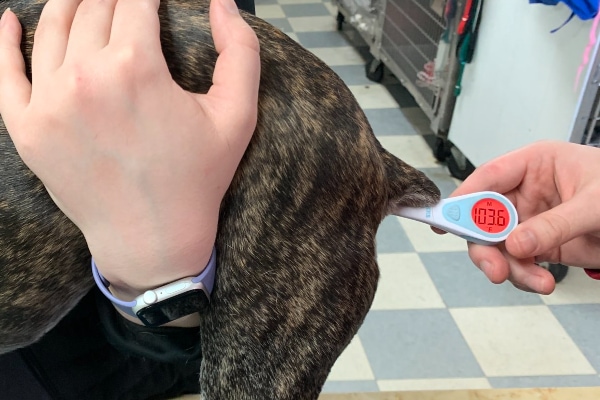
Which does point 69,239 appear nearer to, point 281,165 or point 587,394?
point 281,165

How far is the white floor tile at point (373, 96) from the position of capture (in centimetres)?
322

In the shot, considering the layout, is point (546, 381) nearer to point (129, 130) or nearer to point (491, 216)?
point (491, 216)

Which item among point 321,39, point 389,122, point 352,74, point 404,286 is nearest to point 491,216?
point 404,286

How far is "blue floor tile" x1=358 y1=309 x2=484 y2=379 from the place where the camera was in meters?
1.82

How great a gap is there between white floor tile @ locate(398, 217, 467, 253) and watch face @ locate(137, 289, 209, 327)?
1.63 metres

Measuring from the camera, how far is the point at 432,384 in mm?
1771

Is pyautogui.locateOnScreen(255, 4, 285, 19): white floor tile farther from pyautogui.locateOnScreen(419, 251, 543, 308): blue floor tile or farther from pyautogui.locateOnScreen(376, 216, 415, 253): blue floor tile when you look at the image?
pyautogui.locateOnScreen(419, 251, 543, 308): blue floor tile

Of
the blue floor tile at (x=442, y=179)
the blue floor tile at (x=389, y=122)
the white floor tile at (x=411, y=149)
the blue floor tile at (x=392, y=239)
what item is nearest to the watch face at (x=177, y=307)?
the blue floor tile at (x=392, y=239)

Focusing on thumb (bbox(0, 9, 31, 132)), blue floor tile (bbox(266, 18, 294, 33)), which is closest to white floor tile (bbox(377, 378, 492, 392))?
thumb (bbox(0, 9, 31, 132))

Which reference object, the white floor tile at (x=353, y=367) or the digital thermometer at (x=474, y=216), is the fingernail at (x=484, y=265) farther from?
the white floor tile at (x=353, y=367)

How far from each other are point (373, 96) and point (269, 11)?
1568 millimetres

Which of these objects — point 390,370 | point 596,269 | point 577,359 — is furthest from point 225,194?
point 577,359

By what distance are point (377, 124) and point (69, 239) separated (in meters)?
2.38

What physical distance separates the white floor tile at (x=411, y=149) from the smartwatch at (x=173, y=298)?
2092mm
